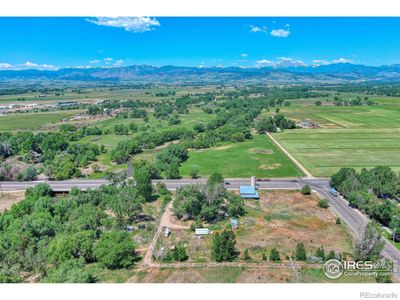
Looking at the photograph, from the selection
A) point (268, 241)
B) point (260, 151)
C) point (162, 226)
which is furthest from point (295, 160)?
point (162, 226)

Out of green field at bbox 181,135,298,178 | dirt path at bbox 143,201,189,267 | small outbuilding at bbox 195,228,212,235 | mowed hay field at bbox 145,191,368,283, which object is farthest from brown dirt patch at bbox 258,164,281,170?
small outbuilding at bbox 195,228,212,235

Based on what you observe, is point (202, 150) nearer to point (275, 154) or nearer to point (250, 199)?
point (275, 154)

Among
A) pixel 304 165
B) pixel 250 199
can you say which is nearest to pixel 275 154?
pixel 304 165

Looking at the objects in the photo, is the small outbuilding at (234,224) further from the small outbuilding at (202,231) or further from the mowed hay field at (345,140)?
the mowed hay field at (345,140)

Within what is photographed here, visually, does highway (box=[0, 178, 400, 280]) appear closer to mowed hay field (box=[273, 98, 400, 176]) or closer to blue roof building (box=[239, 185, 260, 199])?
blue roof building (box=[239, 185, 260, 199])

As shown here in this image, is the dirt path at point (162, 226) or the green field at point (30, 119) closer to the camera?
the dirt path at point (162, 226)

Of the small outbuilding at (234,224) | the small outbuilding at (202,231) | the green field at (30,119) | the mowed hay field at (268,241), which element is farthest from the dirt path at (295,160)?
the green field at (30,119)
